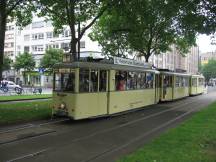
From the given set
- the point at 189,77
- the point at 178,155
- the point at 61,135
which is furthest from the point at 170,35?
the point at 178,155

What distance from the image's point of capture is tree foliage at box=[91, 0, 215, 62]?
2269 centimetres

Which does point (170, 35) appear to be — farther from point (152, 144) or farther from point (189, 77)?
point (152, 144)

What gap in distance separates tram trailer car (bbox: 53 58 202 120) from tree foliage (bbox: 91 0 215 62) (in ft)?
12.4

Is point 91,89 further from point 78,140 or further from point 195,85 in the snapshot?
point 195,85

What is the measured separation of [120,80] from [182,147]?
9.80m

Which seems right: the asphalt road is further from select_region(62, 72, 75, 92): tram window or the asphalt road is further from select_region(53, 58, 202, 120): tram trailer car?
select_region(62, 72, 75, 92): tram window

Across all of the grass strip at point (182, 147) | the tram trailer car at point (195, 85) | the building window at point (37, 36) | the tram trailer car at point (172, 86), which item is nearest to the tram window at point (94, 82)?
the grass strip at point (182, 147)

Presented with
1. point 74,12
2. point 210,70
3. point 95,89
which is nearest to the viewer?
point 95,89

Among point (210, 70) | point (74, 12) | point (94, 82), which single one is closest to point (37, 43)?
point (74, 12)

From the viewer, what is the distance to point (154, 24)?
38.3m

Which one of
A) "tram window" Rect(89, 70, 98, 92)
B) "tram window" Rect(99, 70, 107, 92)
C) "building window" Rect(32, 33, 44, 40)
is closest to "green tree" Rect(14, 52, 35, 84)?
"building window" Rect(32, 33, 44, 40)

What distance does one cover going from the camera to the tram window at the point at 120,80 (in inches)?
773

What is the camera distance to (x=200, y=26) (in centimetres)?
2695

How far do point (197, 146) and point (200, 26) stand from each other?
17842 millimetres
